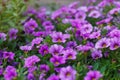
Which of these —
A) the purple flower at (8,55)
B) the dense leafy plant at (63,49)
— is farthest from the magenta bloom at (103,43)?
the purple flower at (8,55)

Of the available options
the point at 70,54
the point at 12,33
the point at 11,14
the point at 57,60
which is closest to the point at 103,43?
the point at 70,54

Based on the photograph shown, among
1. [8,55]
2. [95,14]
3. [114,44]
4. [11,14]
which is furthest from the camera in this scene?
[95,14]

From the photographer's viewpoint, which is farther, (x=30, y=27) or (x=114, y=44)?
(x=30, y=27)

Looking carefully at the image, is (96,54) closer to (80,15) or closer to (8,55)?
(8,55)

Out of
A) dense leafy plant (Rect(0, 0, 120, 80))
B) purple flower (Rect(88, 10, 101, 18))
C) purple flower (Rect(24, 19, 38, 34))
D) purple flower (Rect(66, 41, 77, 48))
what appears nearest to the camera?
dense leafy plant (Rect(0, 0, 120, 80))

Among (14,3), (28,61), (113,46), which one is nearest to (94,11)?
(14,3)

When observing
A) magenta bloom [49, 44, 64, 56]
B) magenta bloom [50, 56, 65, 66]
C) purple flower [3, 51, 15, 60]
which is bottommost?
purple flower [3, 51, 15, 60]

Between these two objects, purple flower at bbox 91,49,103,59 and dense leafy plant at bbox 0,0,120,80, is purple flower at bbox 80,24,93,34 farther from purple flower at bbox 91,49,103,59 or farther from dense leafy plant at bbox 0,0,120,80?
purple flower at bbox 91,49,103,59

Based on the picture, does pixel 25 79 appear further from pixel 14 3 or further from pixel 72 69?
pixel 14 3

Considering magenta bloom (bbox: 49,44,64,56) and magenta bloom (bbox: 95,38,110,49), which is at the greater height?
magenta bloom (bbox: 95,38,110,49)

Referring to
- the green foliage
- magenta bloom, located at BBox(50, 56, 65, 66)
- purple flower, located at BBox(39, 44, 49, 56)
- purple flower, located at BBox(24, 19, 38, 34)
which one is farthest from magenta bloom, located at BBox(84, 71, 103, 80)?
the green foliage

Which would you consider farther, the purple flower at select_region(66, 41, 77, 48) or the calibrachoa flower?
the calibrachoa flower
